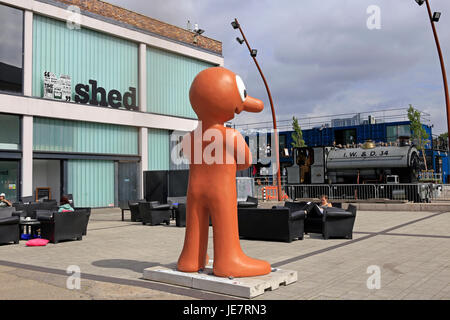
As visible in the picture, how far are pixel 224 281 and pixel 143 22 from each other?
74.3ft

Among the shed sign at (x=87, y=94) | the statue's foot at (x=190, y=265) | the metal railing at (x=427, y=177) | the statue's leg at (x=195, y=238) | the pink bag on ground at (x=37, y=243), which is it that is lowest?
the pink bag on ground at (x=37, y=243)

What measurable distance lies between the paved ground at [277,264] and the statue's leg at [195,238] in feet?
1.58

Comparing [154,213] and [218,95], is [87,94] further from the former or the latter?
[218,95]

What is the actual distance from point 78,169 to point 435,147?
44.7 meters

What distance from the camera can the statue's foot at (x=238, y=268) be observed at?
18.7 ft

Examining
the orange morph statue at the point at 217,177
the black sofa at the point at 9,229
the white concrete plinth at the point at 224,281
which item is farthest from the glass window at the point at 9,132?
the orange morph statue at the point at 217,177

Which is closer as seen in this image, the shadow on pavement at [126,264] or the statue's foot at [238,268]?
the statue's foot at [238,268]

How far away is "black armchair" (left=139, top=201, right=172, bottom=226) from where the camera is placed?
47.3ft

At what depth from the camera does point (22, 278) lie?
21.0 feet

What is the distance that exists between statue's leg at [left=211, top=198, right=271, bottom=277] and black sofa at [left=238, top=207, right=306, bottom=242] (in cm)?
413

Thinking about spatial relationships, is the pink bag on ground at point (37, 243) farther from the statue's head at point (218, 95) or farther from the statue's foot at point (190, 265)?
the statue's head at point (218, 95)

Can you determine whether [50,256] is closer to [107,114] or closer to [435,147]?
[107,114]

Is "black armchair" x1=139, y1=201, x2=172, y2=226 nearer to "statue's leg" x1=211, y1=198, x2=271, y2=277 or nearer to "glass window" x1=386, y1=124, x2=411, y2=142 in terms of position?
"statue's leg" x1=211, y1=198, x2=271, y2=277

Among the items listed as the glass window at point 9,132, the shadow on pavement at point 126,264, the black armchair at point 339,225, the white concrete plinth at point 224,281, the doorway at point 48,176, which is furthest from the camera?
the doorway at point 48,176
